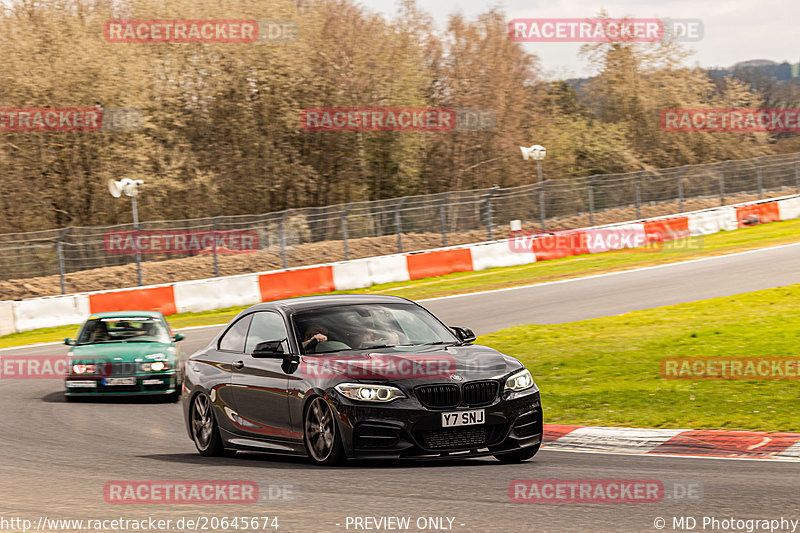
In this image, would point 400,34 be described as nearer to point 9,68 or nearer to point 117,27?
point 117,27

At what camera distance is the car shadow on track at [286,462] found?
8.56 metres

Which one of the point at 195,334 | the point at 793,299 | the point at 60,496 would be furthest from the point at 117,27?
the point at 60,496

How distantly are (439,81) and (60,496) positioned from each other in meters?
36.9

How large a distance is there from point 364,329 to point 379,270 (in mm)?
20163

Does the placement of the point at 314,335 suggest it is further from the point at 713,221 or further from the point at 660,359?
the point at 713,221

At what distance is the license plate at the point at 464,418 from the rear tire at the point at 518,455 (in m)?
0.51

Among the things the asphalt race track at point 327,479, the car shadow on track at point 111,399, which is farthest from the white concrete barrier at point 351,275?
the asphalt race track at point 327,479

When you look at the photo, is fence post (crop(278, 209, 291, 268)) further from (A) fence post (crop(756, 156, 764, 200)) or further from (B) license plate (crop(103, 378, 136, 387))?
(A) fence post (crop(756, 156, 764, 200))

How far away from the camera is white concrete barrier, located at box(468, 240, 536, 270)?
101 feet

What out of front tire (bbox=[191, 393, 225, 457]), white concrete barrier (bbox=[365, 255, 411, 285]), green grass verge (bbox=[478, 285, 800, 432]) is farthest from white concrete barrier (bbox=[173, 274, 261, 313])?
front tire (bbox=[191, 393, 225, 457])

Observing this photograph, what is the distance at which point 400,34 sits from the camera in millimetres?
42281

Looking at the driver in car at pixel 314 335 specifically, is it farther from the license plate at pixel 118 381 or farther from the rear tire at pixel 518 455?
the license plate at pixel 118 381

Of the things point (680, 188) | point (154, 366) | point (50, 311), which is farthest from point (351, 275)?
point (154, 366)

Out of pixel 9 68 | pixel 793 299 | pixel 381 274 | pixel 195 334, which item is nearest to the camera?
pixel 793 299
